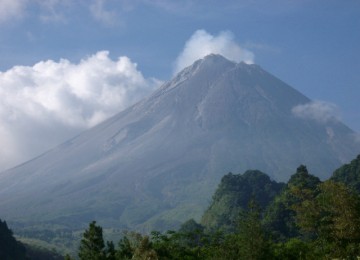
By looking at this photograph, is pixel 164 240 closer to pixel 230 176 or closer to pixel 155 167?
pixel 230 176

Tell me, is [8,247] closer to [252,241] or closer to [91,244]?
[91,244]

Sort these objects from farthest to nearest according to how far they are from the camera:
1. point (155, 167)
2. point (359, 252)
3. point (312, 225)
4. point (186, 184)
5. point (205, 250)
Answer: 1. point (155, 167)
2. point (186, 184)
3. point (205, 250)
4. point (312, 225)
5. point (359, 252)

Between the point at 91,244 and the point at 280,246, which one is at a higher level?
the point at 91,244

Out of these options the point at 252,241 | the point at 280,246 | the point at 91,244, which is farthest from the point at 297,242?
the point at 91,244

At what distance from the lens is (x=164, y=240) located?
2672cm

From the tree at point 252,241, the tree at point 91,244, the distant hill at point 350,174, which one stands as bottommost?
the tree at point 252,241

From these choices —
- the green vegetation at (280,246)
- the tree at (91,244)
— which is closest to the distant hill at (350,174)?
the green vegetation at (280,246)

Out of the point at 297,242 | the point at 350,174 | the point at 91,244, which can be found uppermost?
the point at 350,174

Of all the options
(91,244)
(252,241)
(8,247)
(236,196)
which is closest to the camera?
(252,241)

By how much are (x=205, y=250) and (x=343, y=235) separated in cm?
821

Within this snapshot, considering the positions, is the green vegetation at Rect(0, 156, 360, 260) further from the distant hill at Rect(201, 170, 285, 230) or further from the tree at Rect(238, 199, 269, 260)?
the distant hill at Rect(201, 170, 285, 230)

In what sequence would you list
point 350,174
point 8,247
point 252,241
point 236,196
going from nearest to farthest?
1. point 252,241
2. point 350,174
3. point 8,247
4. point 236,196

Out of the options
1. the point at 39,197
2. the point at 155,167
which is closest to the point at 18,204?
the point at 39,197

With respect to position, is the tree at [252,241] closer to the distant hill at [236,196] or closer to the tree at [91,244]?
the tree at [91,244]
